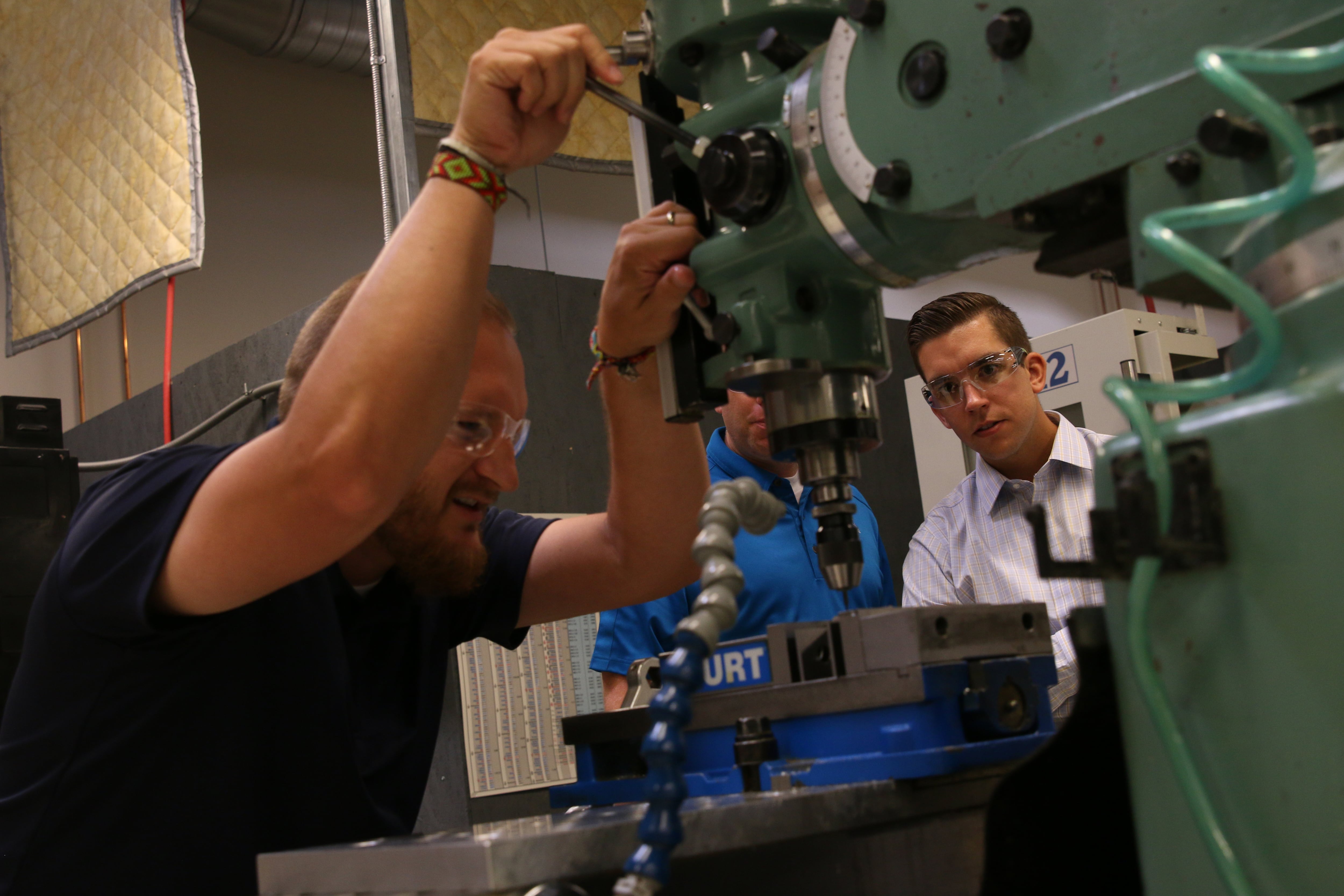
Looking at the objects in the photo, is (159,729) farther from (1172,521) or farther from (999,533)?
(999,533)

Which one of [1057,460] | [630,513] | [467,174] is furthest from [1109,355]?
[467,174]

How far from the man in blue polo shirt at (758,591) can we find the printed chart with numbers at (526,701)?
1.08 ft

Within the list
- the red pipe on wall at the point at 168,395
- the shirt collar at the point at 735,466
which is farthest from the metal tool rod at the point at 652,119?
the red pipe on wall at the point at 168,395

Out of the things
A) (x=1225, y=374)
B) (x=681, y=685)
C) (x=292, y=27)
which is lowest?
(x=681, y=685)

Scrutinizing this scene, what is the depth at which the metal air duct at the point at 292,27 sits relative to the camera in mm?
3484

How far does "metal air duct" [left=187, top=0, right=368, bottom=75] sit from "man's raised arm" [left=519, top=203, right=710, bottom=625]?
9.02 ft

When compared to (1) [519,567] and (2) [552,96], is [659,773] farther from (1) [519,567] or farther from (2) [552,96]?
(1) [519,567]

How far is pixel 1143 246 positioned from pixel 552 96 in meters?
0.52

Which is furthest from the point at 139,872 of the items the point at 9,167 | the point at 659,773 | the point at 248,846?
the point at 9,167

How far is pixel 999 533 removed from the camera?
2.25m

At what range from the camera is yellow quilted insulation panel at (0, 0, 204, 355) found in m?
2.73

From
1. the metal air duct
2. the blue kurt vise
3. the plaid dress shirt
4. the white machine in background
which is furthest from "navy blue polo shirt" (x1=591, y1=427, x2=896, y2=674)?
the metal air duct

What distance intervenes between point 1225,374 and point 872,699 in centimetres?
38

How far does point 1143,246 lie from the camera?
0.64m
